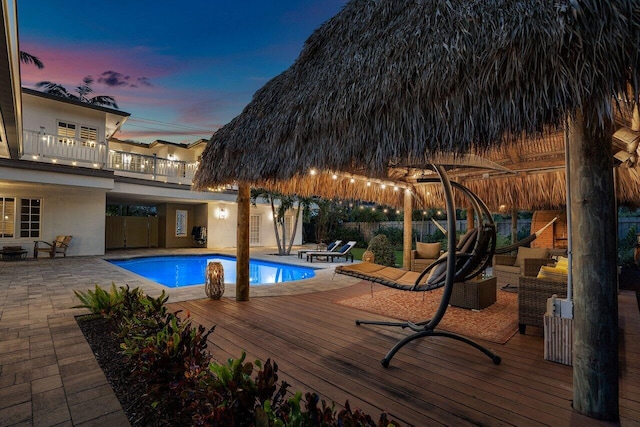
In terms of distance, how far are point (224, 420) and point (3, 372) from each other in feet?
7.85

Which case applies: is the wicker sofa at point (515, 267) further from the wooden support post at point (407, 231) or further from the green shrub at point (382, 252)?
A: the green shrub at point (382, 252)

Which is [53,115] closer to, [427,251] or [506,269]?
[427,251]

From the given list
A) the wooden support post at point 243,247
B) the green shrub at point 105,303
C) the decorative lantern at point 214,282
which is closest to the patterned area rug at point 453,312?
the wooden support post at point 243,247

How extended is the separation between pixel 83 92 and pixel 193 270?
20.6m

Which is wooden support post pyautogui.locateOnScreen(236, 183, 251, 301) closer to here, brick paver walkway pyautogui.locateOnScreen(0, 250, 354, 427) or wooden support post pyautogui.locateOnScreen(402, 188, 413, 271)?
brick paver walkway pyautogui.locateOnScreen(0, 250, 354, 427)

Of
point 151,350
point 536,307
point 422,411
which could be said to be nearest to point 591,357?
point 422,411

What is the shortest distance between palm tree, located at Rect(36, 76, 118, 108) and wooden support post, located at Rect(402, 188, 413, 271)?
Answer: 961 inches

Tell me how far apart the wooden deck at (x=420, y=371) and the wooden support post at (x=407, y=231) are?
4.02m

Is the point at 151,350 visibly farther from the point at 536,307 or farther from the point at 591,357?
the point at 536,307

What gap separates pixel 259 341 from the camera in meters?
3.24

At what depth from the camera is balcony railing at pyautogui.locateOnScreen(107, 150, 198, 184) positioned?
43.6ft

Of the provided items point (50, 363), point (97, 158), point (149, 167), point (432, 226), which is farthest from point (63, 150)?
point (432, 226)

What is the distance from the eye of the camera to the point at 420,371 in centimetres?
260

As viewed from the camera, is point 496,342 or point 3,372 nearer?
point 3,372
